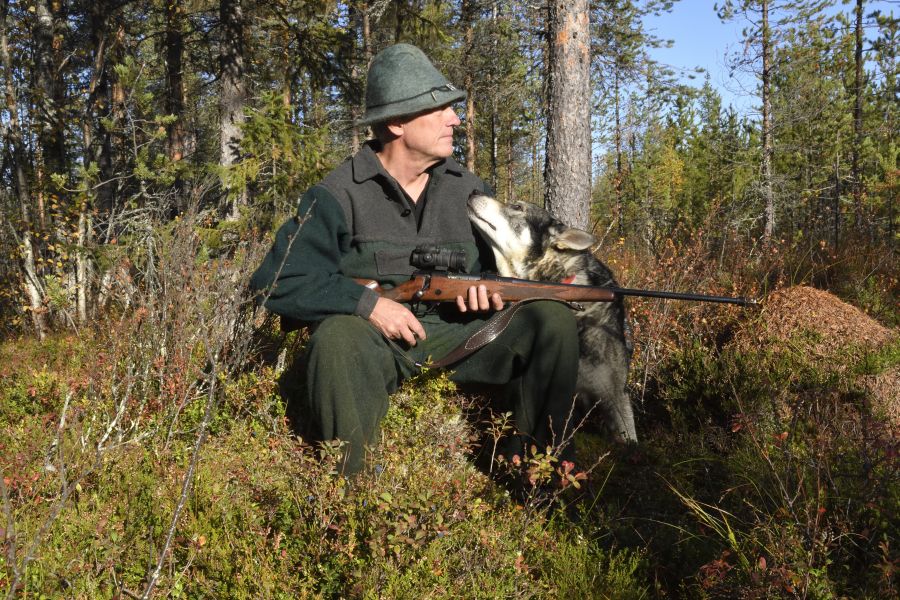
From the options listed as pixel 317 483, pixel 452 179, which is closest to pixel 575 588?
pixel 317 483

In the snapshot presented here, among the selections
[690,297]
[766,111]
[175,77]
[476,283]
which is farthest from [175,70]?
[766,111]

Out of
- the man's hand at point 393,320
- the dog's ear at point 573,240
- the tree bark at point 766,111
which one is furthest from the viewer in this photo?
the tree bark at point 766,111

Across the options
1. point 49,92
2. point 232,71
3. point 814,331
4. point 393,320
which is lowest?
point 814,331

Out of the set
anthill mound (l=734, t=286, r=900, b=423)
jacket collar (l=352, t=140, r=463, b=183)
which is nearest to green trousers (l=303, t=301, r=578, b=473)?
jacket collar (l=352, t=140, r=463, b=183)

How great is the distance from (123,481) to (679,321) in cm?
437

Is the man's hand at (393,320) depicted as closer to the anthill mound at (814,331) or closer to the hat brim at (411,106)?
the hat brim at (411,106)

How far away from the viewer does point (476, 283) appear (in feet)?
10.9

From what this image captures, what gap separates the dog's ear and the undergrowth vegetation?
3.66 feet

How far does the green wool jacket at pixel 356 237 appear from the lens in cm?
308

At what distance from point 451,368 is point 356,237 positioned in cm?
93

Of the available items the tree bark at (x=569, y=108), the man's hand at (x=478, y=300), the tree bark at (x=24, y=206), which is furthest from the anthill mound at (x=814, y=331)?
the tree bark at (x=24, y=206)

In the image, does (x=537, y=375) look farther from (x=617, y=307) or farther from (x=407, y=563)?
(x=407, y=563)

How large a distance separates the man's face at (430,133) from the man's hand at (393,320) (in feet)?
3.10

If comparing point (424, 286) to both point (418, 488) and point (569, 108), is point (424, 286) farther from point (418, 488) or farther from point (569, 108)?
point (569, 108)
